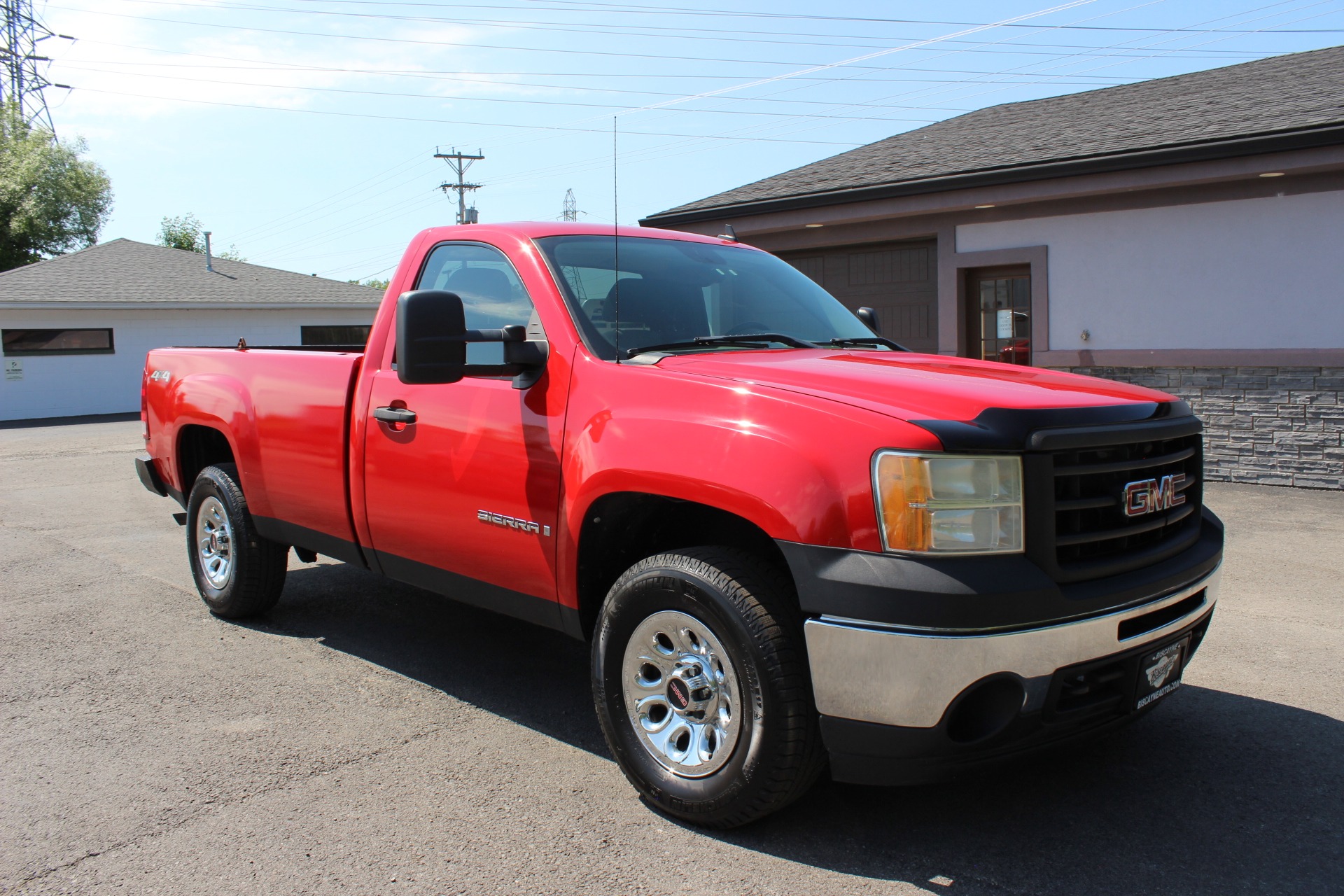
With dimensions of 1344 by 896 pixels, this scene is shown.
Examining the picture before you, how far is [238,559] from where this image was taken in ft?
17.9

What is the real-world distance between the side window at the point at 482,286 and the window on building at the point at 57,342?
2584cm

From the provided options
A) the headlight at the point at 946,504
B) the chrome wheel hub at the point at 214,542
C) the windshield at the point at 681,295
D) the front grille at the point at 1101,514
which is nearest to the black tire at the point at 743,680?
the headlight at the point at 946,504

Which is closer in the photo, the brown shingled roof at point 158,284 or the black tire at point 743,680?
the black tire at point 743,680

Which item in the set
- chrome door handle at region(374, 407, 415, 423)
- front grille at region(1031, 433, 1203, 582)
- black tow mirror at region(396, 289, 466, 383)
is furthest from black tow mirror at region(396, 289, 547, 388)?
front grille at region(1031, 433, 1203, 582)

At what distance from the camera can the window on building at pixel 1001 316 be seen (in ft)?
39.4

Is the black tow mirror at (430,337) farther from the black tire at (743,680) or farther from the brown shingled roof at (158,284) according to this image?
the brown shingled roof at (158,284)

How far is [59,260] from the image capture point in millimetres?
29531

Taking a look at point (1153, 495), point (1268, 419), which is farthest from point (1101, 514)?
point (1268, 419)

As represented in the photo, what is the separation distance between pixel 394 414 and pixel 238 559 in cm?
179

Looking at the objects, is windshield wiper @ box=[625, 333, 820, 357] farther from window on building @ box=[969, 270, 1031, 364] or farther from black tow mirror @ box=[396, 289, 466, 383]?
window on building @ box=[969, 270, 1031, 364]

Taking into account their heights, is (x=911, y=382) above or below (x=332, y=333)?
below

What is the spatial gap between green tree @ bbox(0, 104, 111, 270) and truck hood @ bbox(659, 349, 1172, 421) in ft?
160

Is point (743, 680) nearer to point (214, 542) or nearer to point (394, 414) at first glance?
point (394, 414)

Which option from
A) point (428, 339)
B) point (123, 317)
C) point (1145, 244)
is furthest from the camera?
point (123, 317)
